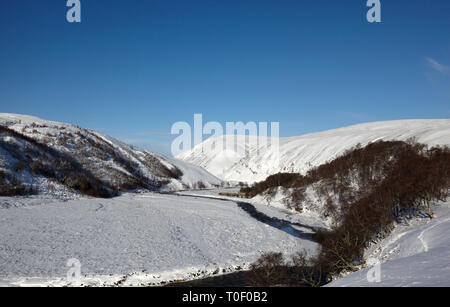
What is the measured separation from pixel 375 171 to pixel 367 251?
1730 cm

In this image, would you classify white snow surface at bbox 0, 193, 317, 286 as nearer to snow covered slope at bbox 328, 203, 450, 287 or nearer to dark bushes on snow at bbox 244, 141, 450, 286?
dark bushes on snow at bbox 244, 141, 450, 286

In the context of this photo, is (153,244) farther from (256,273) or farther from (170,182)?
(170,182)

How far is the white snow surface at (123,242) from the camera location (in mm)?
16812

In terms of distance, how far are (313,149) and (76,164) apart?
5859cm

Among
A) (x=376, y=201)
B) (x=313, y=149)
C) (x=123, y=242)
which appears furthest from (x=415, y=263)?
(x=313, y=149)

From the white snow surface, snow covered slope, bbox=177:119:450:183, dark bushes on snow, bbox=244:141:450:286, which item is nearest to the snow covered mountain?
the white snow surface

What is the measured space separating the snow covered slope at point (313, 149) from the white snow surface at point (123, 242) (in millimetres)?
30495

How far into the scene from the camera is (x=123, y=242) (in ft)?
71.7

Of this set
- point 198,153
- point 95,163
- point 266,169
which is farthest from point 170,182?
point 198,153

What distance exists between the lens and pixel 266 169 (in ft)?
286

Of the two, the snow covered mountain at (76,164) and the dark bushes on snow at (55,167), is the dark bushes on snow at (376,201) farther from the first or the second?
the snow covered mountain at (76,164)

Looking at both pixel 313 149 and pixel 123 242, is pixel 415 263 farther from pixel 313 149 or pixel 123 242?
pixel 313 149

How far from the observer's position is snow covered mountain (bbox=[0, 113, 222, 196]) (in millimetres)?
38319
